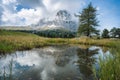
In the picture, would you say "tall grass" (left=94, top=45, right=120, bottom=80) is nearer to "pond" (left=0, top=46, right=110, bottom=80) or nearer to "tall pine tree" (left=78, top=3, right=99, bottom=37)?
"pond" (left=0, top=46, right=110, bottom=80)

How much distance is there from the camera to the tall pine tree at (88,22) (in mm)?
42091

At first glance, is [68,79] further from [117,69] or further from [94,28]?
[94,28]

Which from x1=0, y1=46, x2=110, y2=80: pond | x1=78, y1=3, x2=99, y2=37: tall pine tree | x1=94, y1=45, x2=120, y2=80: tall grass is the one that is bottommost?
x1=0, y1=46, x2=110, y2=80: pond

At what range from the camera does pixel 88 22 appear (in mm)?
42375

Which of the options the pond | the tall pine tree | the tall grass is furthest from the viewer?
the tall pine tree

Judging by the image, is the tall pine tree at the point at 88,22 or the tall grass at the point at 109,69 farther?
the tall pine tree at the point at 88,22

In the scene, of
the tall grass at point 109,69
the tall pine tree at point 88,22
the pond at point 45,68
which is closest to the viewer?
the tall grass at point 109,69

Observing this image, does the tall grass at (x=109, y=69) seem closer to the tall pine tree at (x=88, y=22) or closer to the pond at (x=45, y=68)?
A: the pond at (x=45, y=68)

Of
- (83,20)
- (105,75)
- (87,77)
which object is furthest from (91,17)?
(105,75)

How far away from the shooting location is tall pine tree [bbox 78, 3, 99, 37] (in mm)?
42091

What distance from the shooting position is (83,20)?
141 feet

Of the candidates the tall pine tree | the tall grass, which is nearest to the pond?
the tall grass

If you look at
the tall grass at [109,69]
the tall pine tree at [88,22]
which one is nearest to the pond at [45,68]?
the tall grass at [109,69]

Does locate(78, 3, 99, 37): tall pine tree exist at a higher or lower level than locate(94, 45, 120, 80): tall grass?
higher
